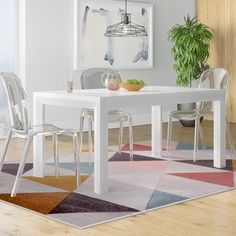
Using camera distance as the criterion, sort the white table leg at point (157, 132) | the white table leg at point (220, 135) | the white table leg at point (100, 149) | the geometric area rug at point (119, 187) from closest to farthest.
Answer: the geometric area rug at point (119, 187) → the white table leg at point (100, 149) → the white table leg at point (220, 135) → the white table leg at point (157, 132)

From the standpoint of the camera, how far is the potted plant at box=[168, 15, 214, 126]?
24.6 ft

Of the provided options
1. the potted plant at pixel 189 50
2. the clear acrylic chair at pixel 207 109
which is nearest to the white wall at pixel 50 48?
the potted plant at pixel 189 50

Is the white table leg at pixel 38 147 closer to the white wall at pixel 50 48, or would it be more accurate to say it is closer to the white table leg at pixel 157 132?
the white table leg at pixel 157 132

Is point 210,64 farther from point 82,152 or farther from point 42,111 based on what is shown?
point 42,111

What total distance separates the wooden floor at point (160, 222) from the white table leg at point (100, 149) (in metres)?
0.58

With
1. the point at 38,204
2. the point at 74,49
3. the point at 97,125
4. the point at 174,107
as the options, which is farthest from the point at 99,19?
the point at 38,204

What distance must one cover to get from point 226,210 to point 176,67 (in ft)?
15.1

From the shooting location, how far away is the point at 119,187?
390cm

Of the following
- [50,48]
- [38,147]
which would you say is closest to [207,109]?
[38,147]

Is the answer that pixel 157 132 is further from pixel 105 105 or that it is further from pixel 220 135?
pixel 105 105

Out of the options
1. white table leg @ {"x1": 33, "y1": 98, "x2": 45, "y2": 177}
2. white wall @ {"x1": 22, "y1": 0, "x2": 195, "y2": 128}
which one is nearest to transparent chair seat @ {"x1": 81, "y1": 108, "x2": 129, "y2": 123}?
white table leg @ {"x1": 33, "y1": 98, "x2": 45, "y2": 177}

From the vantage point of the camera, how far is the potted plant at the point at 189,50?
7.50m

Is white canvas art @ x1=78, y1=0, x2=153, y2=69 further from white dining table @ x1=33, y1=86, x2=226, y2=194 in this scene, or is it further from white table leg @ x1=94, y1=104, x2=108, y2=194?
white table leg @ x1=94, y1=104, x2=108, y2=194

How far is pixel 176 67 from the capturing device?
769 cm
